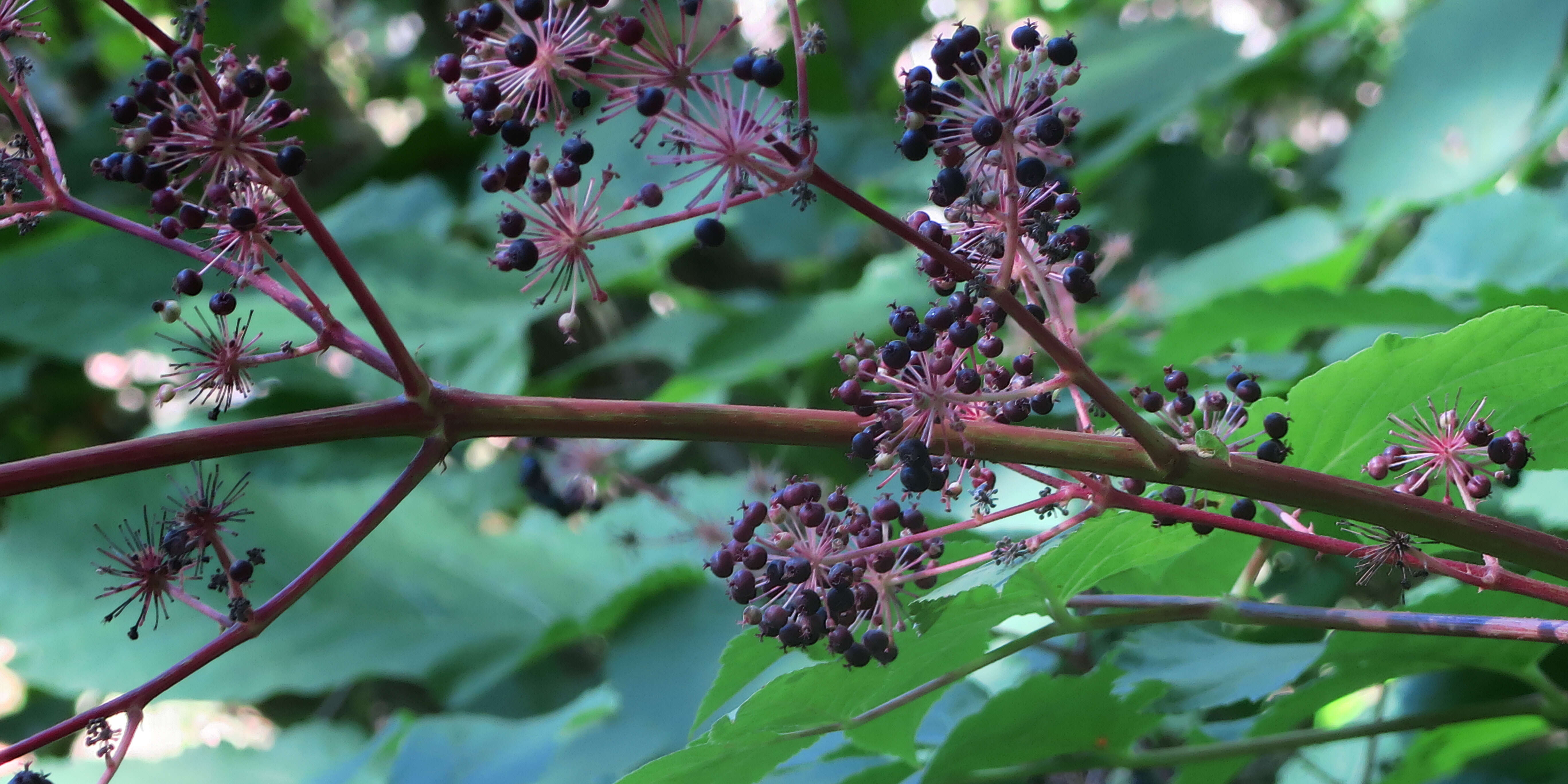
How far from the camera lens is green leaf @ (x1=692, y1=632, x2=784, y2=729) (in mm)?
1418

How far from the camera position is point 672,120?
108cm

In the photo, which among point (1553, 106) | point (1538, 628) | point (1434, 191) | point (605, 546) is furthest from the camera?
point (605, 546)

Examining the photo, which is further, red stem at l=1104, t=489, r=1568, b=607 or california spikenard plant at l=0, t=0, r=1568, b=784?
red stem at l=1104, t=489, r=1568, b=607

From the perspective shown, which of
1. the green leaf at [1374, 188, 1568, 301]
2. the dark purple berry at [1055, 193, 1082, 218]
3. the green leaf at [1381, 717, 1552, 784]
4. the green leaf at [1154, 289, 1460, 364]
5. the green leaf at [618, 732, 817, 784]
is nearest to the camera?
the dark purple berry at [1055, 193, 1082, 218]

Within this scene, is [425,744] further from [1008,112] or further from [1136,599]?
[1008,112]

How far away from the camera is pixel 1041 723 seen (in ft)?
5.47

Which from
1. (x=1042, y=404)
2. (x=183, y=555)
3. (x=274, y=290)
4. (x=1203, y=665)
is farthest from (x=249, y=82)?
(x=1203, y=665)

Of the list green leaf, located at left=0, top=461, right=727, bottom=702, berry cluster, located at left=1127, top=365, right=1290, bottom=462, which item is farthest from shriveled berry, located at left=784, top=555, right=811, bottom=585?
green leaf, located at left=0, top=461, right=727, bottom=702

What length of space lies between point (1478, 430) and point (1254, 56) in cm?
319

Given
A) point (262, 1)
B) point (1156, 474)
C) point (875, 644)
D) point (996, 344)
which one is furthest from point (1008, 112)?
point (262, 1)

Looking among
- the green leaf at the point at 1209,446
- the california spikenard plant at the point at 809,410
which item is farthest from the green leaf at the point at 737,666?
the green leaf at the point at 1209,446

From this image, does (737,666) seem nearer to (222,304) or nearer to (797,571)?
(797,571)

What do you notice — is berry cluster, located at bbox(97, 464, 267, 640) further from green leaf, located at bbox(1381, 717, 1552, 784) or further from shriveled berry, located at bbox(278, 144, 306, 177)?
green leaf, located at bbox(1381, 717, 1552, 784)

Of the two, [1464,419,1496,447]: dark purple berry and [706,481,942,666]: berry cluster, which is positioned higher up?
[706,481,942,666]: berry cluster
